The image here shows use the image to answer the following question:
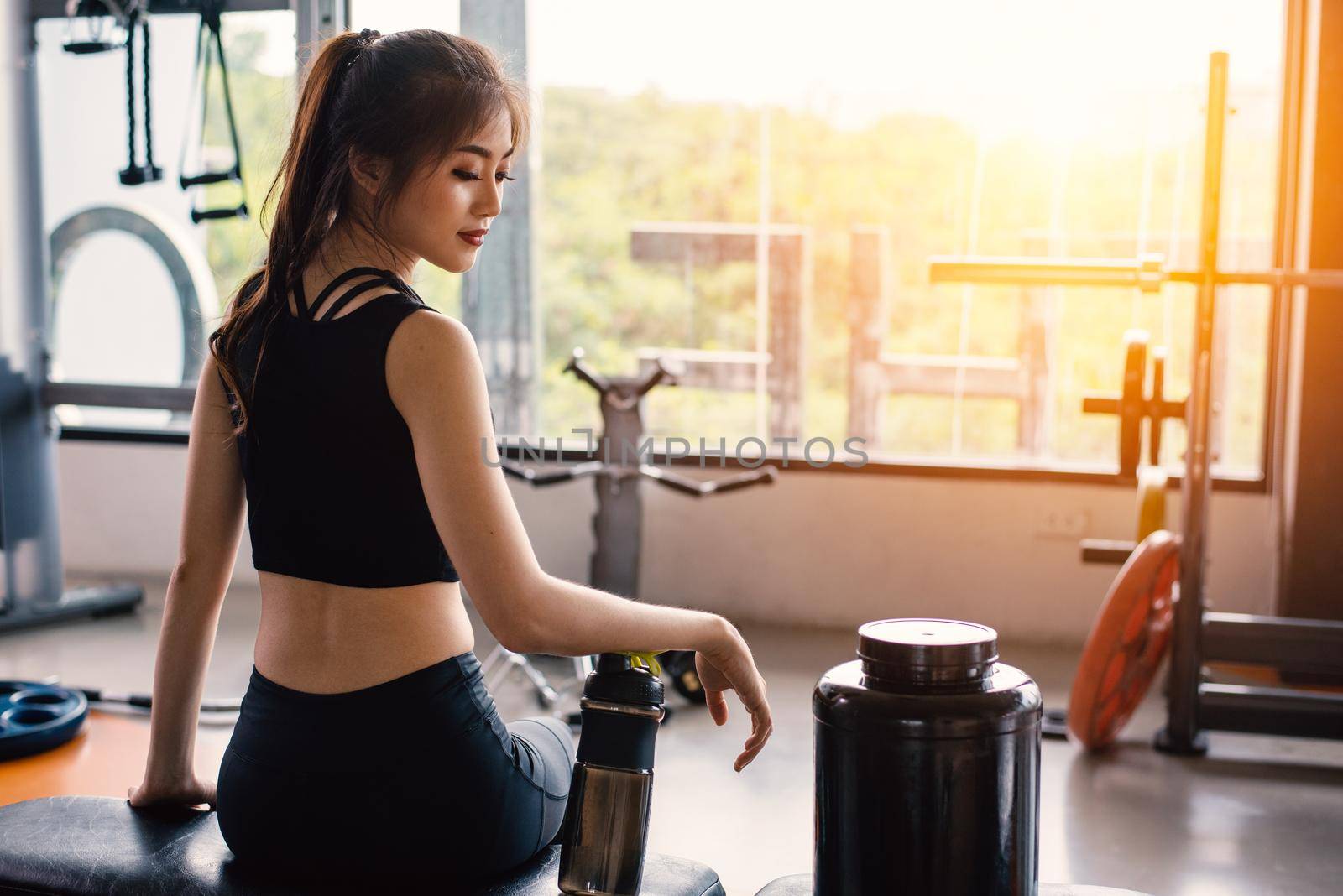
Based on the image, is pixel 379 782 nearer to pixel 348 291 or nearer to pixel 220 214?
pixel 348 291

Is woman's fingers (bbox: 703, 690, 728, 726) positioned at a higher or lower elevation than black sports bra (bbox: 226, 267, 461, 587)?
lower

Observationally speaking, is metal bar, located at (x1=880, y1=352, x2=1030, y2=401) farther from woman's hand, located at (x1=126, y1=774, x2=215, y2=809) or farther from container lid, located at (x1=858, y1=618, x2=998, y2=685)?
woman's hand, located at (x1=126, y1=774, x2=215, y2=809)

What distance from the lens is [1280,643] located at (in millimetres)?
3029

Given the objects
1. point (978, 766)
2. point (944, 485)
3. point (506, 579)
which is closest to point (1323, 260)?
point (944, 485)

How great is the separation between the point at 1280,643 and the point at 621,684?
2.28 m

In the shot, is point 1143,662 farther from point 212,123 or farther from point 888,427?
point 212,123

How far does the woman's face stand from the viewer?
1.36m

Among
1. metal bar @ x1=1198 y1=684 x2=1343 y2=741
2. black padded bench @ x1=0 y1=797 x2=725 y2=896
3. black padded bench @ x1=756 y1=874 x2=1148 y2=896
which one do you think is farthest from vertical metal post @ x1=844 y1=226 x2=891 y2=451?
black padded bench @ x1=0 y1=797 x2=725 y2=896

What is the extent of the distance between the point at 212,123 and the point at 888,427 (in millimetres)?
2715

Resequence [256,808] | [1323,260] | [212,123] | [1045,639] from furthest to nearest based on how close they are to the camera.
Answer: [212,123]
[1045,639]
[1323,260]
[256,808]

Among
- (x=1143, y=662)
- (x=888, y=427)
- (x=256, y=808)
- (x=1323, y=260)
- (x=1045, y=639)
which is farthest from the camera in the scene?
(x=888, y=427)

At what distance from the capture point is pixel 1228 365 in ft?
13.1

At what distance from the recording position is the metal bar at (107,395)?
371 cm

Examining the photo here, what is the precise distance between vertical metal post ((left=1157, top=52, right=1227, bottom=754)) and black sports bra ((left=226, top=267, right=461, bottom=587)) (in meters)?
2.13
